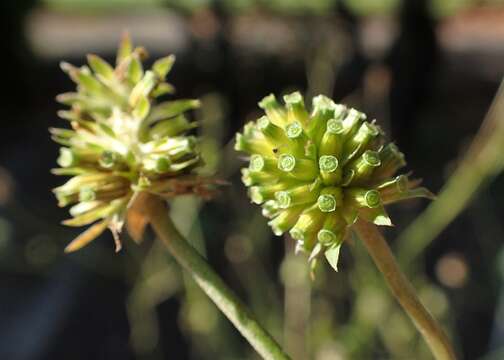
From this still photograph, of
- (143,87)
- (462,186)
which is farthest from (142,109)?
(462,186)

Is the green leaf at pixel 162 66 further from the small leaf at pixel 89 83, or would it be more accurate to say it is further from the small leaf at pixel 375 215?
the small leaf at pixel 375 215

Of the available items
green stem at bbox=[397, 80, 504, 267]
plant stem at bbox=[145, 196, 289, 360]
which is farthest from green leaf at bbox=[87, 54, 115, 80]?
green stem at bbox=[397, 80, 504, 267]

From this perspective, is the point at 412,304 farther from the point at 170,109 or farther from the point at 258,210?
the point at 258,210

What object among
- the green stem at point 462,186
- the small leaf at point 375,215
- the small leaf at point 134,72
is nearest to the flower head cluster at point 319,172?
the small leaf at point 375,215

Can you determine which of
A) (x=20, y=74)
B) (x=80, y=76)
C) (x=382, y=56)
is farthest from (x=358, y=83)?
(x=80, y=76)

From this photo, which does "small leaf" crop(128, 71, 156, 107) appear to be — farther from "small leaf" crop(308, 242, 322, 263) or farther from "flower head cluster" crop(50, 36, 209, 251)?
"small leaf" crop(308, 242, 322, 263)
